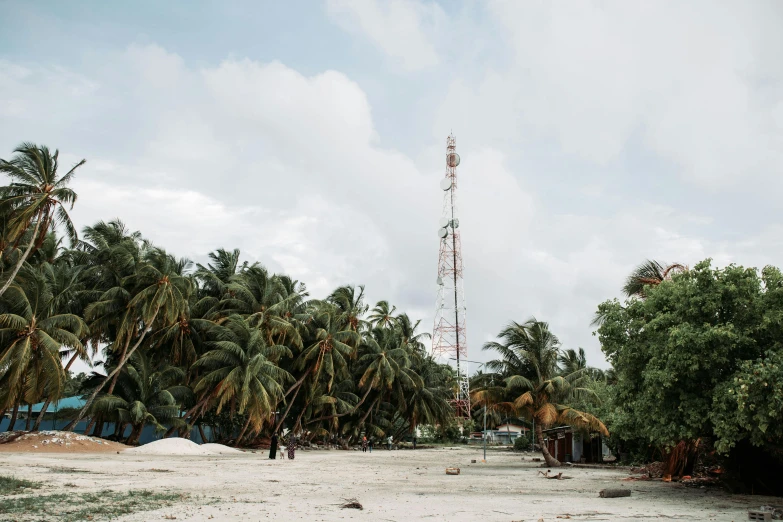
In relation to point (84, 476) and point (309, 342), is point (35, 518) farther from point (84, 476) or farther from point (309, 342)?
point (309, 342)

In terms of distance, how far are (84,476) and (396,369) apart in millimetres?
34781

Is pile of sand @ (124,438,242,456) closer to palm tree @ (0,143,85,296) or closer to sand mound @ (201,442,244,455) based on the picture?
sand mound @ (201,442,244,455)

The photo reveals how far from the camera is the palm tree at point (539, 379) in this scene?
28641 millimetres

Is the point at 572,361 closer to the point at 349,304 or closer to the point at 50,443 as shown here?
the point at 349,304

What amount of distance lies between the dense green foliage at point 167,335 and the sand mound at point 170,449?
3.04 meters

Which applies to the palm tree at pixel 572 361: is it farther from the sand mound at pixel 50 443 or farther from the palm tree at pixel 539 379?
the sand mound at pixel 50 443

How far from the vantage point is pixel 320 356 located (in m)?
42.9

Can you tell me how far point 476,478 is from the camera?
2183 centimetres

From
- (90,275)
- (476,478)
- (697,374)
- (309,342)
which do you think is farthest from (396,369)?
(697,374)

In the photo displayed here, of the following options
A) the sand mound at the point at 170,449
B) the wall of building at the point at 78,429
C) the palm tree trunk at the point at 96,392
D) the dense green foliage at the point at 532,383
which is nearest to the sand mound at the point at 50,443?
the sand mound at the point at 170,449

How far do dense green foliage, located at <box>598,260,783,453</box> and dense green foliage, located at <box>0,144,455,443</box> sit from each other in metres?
21.9

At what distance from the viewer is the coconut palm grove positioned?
Result: 14.5m

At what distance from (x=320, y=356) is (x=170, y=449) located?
545 inches

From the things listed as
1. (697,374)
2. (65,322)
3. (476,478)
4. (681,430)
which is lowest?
(476,478)
